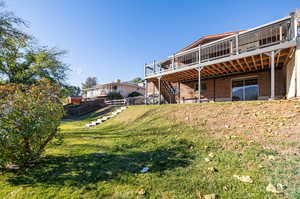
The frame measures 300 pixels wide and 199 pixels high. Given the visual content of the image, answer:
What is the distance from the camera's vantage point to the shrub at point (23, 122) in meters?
2.93

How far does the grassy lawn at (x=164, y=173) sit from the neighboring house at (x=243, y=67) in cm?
541

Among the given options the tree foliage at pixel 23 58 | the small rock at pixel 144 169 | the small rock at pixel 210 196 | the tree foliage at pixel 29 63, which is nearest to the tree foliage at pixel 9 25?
the tree foliage at pixel 23 58

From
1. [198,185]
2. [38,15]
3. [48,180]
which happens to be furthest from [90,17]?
[198,185]

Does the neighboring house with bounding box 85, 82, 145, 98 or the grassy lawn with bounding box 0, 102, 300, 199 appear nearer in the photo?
the grassy lawn with bounding box 0, 102, 300, 199

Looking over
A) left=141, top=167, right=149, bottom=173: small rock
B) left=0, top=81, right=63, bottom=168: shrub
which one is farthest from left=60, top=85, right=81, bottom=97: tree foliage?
left=141, top=167, right=149, bottom=173: small rock

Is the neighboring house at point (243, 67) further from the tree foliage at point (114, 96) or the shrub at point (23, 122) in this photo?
the tree foliage at point (114, 96)

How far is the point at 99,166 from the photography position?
3.28 metres

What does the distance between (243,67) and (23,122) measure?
1232 centimetres

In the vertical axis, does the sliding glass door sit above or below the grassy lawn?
above

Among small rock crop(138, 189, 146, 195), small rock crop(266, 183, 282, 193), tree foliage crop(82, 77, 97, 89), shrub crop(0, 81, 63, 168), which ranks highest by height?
tree foliage crop(82, 77, 97, 89)

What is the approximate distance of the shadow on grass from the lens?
9.12ft

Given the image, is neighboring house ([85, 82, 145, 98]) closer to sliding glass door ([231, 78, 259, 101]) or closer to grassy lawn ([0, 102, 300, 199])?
sliding glass door ([231, 78, 259, 101])

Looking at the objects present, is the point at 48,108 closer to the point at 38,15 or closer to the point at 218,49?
the point at 38,15

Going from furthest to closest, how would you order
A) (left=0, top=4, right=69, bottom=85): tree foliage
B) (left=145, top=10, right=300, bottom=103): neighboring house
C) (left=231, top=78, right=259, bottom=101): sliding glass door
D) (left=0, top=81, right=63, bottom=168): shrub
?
(left=231, top=78, right=259, bottom=101): sliding glass door < (left=0, top=4, right=69, bottom=85): tree foliage < (left=145, top=10, right=300, bottom=103): neighboring house < (left=0, top=81, right=63, bottom=168): shrub
